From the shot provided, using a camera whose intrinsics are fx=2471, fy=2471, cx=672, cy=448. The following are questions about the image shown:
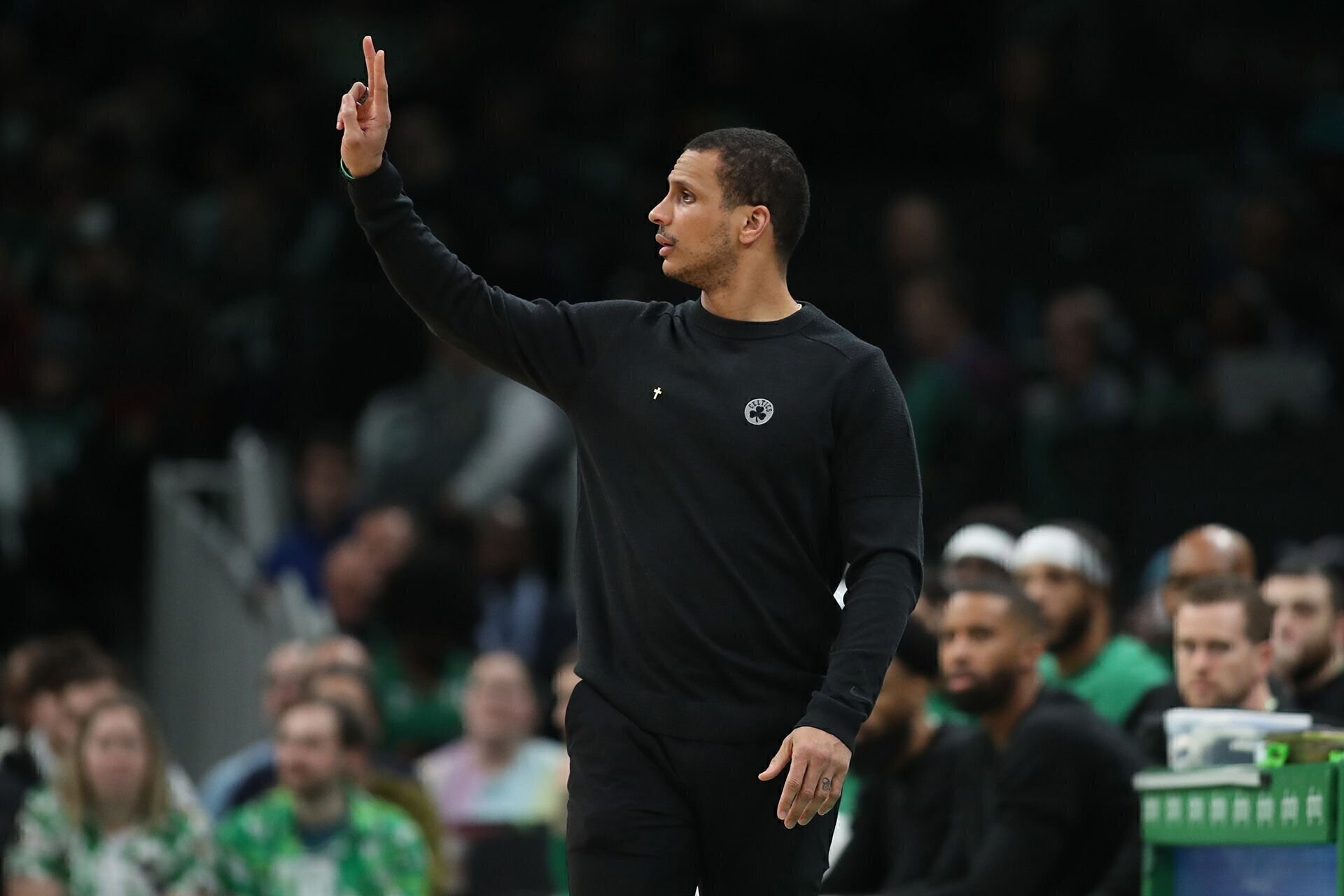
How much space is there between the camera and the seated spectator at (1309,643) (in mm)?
7887

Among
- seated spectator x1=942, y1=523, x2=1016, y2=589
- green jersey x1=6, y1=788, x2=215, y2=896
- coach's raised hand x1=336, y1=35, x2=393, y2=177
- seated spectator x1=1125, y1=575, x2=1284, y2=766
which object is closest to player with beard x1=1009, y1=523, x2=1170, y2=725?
seated spectator x1=942, y1=523, x2=1016, y2=589

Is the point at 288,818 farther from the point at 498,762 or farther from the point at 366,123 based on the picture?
the point at 366,123

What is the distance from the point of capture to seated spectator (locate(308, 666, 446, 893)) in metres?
9.19

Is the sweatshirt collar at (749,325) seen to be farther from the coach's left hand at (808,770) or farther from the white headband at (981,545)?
→ the white headband at (981,545)

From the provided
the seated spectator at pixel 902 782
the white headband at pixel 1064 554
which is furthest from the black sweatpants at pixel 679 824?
the white headband at pixel 1064 554

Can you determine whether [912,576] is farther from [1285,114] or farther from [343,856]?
[1285,114]

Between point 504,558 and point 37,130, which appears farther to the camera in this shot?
point 37,130

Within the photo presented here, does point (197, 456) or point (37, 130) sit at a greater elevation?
point (37, 130)

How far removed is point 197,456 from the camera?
13789 millimetres

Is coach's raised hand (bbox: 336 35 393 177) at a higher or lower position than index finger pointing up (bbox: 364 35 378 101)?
lower

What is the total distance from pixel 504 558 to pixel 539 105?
516 centimetres

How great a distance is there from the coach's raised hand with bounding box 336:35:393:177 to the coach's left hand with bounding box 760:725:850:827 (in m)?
1.30

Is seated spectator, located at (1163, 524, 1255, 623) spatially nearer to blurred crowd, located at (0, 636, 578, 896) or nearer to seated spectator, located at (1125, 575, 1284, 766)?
seated spectator, located at (1125, 575, 1284, 766)

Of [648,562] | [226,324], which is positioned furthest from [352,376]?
[648,562]
